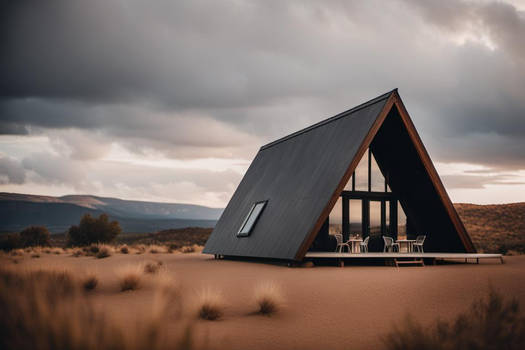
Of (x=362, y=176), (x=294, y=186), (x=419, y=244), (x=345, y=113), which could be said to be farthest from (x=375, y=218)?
(x=345, y=113)

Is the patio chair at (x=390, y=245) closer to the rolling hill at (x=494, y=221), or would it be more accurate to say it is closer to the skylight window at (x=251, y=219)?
the skylight window at (x=251, y=219)

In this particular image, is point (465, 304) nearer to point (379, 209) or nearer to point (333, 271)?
point (333, 271)

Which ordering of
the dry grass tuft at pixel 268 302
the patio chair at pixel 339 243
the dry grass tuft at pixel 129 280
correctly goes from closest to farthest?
the dry grass tuft at pixel 268 302
the dry grass tuft at pixel 129 280
the patio chair at pixel 339 243

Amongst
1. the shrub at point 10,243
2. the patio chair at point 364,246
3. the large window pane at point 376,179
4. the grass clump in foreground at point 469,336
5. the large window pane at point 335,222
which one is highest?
the large window pane at point 376,179

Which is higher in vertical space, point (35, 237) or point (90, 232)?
point (90, 232)

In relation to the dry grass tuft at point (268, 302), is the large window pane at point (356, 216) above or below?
above

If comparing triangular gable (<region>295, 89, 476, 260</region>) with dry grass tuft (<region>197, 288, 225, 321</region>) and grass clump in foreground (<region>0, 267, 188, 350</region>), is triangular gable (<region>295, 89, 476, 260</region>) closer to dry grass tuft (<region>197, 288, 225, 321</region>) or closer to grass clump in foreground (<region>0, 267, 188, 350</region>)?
dry grass tuft (<region>197, 288, 225, 321</region>)

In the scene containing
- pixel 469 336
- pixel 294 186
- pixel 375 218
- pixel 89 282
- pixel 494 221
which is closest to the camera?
→ pixel 469 336

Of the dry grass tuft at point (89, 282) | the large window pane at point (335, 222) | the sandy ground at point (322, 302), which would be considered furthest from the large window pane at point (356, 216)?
the dry grass tuft at point (89, 282)

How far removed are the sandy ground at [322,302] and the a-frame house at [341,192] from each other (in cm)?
216

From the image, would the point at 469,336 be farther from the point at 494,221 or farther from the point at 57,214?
the point at 57,214

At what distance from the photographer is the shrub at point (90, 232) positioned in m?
36.2

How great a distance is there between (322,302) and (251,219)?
8.89 meters

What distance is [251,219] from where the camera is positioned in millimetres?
16453
